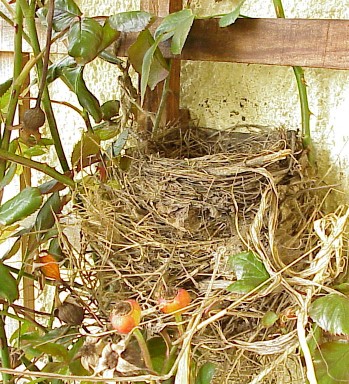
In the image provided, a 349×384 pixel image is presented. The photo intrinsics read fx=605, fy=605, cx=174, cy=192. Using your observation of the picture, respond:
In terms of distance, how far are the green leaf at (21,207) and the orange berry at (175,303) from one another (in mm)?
162

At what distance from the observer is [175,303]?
549 mm

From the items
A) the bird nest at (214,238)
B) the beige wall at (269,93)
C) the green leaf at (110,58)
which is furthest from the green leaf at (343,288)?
the green leaf at (110,58)

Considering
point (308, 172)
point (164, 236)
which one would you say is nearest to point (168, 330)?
point (164, 236)

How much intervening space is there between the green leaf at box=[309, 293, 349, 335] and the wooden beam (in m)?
0.23

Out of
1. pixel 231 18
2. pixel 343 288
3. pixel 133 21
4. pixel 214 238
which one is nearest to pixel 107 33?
pixel 133 21

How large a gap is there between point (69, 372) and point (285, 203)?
304mm

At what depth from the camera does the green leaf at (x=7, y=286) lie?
622 millimetres

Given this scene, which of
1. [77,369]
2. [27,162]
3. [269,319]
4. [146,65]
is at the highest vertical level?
[146,65]

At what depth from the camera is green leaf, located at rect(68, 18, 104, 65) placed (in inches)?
23.6

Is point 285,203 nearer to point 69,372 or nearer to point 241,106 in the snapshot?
point 241,106

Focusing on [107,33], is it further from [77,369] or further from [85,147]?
[77,369]

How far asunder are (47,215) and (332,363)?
1.16 ft

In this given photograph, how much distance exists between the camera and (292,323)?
57cm

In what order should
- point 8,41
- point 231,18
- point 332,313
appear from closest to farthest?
point 332,313, point 231,18, point 8,41
